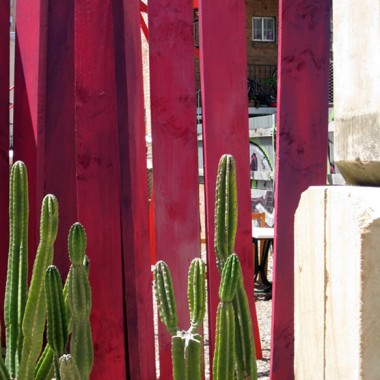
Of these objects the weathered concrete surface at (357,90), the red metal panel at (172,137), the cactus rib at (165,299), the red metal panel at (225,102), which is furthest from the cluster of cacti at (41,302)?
the weathered concrete surface at (357,90)

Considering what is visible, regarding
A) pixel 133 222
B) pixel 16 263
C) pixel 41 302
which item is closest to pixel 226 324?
pixel 41 302

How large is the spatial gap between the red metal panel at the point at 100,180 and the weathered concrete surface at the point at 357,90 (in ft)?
5.23

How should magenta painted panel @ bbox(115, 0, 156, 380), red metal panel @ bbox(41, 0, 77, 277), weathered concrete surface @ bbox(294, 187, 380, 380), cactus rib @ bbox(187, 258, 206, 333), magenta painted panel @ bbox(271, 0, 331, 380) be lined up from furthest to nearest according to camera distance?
red metal panel @ bbox(41, 0, 77, 277), magenta painted panel @ bbox(115, 0, 156, 380), magenta painted panel @ bbox(271, 0, 331, 380), cactus rib @ bbox(187, 258, 206, 333), weathered concrete surface @ bbox(294, 187, 380, 380)

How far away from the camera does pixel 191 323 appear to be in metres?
1.78

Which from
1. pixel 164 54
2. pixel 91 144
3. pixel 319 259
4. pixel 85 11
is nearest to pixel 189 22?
pixel 164 54

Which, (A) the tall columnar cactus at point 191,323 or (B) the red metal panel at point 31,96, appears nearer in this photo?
(A) the tall columnar cactus at point 191,323

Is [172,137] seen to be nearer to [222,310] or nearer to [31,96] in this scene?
[31,96]

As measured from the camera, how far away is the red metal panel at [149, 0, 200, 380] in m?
2.85

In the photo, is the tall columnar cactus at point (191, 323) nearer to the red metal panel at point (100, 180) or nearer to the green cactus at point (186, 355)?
the green cactus at point (186, 355)

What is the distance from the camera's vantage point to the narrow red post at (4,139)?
3.38m

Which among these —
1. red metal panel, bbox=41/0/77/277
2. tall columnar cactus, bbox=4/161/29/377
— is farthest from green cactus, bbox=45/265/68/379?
red metal panel, bbox=41/0/77/277

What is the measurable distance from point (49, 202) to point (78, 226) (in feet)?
0.41

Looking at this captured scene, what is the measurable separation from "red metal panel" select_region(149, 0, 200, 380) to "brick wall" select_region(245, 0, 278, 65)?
27.5 m

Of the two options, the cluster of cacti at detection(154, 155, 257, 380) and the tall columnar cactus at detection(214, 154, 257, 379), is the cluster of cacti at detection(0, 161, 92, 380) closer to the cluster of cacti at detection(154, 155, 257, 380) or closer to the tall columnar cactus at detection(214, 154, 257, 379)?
the cluster of cacti at detection(154, 155, 257, 380)
